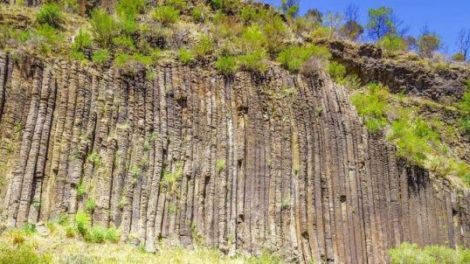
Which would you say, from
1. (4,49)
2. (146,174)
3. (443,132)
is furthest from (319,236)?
(443,132)

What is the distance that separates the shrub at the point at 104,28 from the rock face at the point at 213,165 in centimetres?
193

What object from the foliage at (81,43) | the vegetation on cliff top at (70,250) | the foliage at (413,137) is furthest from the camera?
the foliage at (413,137)

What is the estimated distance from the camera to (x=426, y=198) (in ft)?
71.6

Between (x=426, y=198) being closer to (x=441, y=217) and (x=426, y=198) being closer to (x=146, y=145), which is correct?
(x=441, y=217)

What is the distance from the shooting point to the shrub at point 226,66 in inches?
786

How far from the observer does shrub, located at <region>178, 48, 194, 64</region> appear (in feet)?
63.7

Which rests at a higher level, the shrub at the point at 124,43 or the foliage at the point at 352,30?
the foliage at the point at 352,30

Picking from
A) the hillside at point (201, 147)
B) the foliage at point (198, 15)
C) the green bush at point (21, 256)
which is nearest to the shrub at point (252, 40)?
the hillside at point (201, 147)

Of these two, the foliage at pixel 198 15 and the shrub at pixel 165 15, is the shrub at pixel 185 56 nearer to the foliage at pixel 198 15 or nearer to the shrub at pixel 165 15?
the shrub at pixel 165 15

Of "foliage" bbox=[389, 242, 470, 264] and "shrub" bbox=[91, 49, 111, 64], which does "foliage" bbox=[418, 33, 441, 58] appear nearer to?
"foliage" bbox=[389, 242, 470, 264]

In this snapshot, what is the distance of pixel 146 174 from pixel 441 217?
12.2m

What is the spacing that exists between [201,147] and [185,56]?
3.73 metres

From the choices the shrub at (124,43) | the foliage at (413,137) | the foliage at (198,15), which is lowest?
the foliage at (413,137)

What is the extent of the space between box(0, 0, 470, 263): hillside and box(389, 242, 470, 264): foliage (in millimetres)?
366
